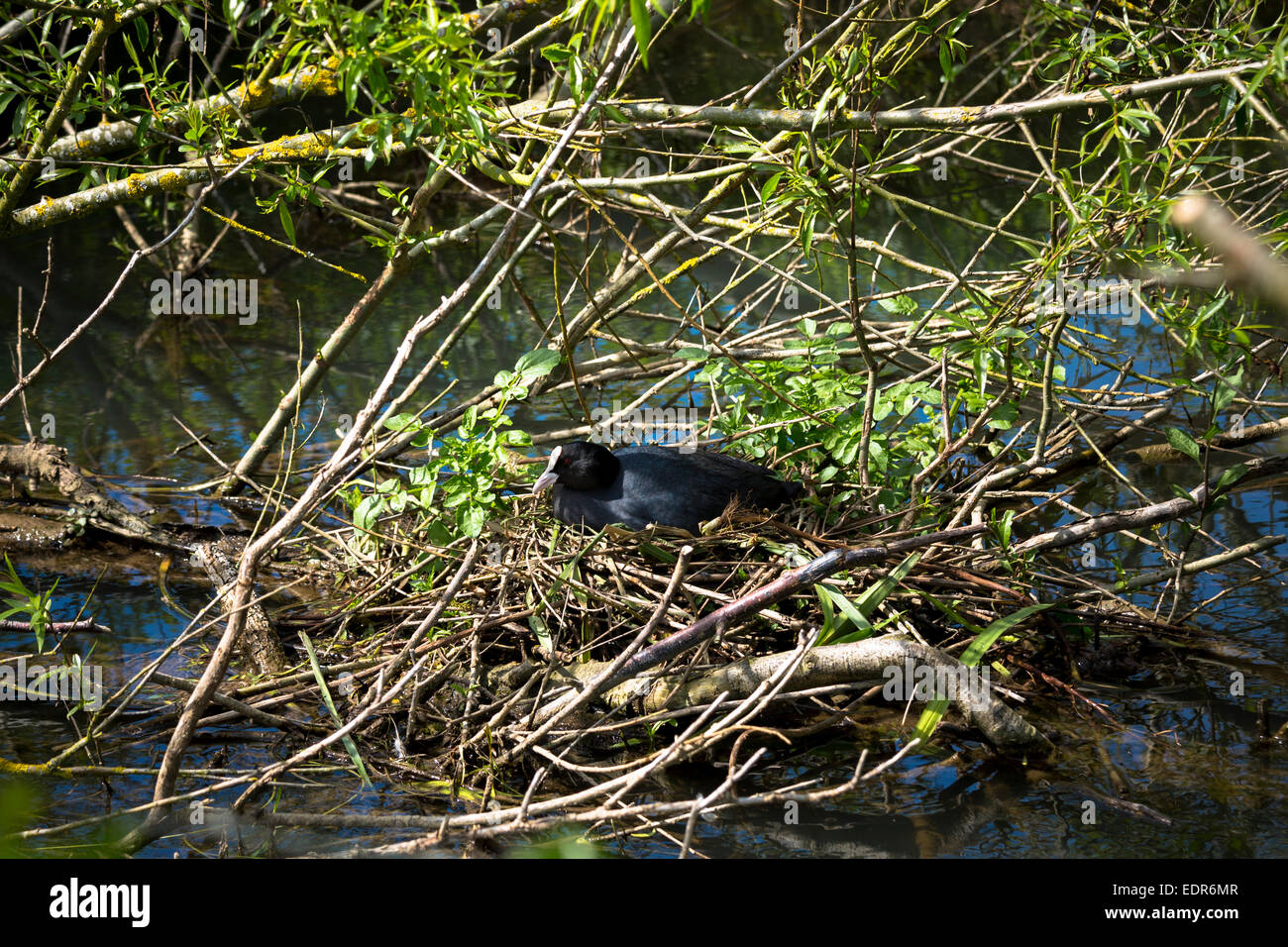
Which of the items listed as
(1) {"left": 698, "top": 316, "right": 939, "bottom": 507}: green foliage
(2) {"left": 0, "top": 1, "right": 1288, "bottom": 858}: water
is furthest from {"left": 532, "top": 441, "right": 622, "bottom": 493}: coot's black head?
(2) {"left": 0, "top": 1, "right": 1288, "bottom": 858}: water

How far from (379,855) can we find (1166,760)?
2.51 metres

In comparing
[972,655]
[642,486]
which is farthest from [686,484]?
[972,655]

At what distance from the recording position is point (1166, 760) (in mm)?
3957

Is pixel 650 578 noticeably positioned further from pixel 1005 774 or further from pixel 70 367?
pixel 70 367

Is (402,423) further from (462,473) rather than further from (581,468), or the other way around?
(581,468)

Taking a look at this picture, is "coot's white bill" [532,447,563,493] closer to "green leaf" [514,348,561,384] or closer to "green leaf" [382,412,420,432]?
"green leaf" [514,348,561,384]

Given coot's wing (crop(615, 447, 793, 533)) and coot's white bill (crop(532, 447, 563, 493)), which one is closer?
coot's wing (crop(615, 447, 793, 533))

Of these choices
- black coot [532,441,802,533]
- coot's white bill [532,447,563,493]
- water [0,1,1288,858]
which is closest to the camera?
water [0,1,1288,858]

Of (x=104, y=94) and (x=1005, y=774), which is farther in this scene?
(x=104, y=94)

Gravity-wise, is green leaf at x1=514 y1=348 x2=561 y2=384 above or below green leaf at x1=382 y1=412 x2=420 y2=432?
above

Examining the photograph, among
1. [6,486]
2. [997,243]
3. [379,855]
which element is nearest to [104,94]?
[6,486]

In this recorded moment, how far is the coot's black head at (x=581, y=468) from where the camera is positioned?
Result: 431 cm

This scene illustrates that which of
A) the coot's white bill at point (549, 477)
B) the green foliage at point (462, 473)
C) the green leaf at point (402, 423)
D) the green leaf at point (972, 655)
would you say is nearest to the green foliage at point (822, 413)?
the coot's white bill at point (549, 477)

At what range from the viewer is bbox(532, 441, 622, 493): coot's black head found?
170 inches
